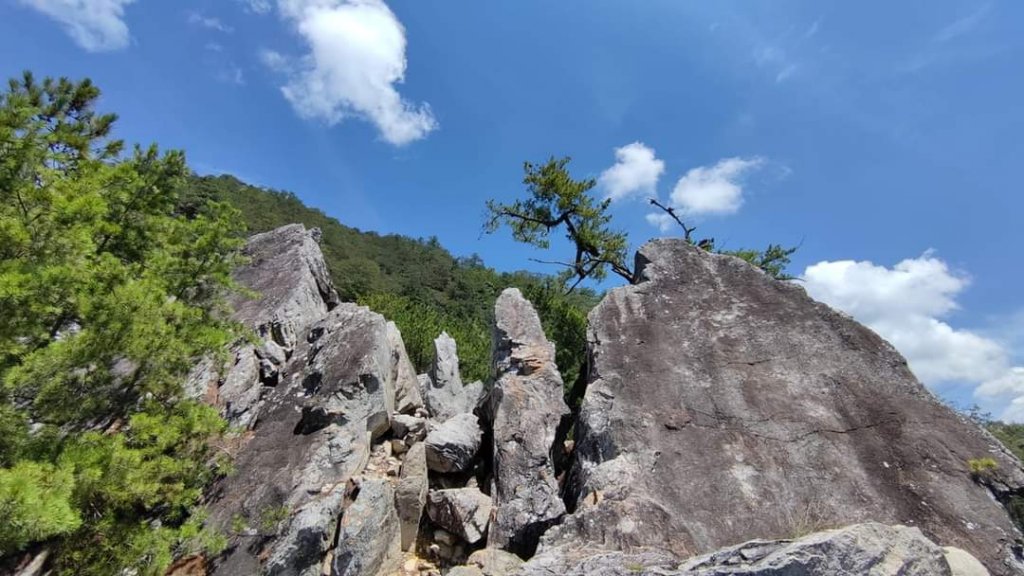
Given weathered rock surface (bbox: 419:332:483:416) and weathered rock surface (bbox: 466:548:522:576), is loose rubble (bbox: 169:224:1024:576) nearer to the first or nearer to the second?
weathered rock surface (bbox: 466:548:522:576)

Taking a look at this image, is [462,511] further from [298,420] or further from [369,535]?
[298,420]

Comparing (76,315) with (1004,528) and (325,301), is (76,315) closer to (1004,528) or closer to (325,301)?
(325,301)

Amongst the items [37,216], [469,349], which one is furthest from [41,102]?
[469,349]

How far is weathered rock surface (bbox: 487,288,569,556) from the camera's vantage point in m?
7.56

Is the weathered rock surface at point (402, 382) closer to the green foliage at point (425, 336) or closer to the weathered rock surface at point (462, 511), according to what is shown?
the weathered rock surface at point (462, 511)

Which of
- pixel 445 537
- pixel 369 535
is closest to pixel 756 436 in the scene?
pixel 445 537

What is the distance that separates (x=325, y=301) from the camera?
1479cm

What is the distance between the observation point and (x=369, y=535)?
7121 millimetres

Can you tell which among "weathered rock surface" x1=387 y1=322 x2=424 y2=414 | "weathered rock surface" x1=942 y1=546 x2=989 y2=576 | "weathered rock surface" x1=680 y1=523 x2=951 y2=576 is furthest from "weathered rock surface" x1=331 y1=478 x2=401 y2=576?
"weathered rock surface" x1=942 y1=546 x2=989 y2=576

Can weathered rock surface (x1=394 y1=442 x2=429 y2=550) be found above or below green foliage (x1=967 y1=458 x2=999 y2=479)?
below

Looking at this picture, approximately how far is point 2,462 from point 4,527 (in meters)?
1.59

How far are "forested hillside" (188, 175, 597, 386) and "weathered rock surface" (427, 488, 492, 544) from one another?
6.59m

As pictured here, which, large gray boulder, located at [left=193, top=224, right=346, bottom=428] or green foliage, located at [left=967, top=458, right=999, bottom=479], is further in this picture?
large gray boulder, located at [left=193, top=224, right=346, bottom=428]

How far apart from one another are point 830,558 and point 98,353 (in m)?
7.95
